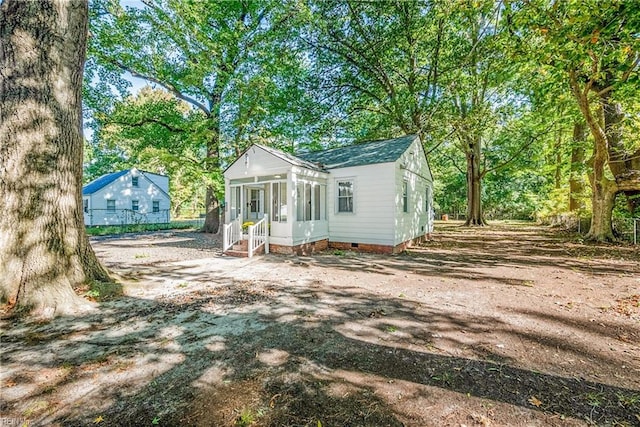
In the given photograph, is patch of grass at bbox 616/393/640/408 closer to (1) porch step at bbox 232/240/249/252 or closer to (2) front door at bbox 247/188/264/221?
(1) porch step at bbox 232/240/249/252

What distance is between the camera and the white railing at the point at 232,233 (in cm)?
970

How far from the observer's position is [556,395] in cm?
238

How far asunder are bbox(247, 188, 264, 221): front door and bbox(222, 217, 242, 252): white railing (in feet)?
4.14

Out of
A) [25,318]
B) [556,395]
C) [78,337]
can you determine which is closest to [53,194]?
[25,318]

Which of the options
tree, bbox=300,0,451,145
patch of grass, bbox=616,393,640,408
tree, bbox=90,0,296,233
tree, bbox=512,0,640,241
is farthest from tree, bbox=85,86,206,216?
patch of grass, bbox=616,393,640,408

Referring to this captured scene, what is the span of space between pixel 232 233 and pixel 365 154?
239 inches

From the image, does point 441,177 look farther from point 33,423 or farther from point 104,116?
point 33,423

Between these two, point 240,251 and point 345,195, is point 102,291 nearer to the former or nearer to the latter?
point 240,251

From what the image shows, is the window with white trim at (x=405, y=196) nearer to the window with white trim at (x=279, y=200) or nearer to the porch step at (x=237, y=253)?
the window with white trim at (x=279, y=200)

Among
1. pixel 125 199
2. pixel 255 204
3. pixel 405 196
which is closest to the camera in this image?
pixel 405 196

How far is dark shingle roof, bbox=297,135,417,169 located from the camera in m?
10.3

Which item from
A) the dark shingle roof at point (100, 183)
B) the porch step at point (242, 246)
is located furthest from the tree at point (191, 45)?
the dark shingle roof at point (100, 183)

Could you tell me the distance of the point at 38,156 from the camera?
13.7ft

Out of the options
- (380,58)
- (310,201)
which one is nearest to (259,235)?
(310,201)
